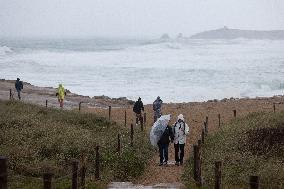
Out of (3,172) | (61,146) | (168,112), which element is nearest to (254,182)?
(3,172)

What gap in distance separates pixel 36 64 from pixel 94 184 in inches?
2550

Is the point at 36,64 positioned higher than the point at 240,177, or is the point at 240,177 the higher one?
the point at 36,64

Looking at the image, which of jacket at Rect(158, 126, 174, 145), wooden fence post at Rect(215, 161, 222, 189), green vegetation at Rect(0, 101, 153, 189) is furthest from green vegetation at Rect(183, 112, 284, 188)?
green vegetation at Rect(0, 101, 153, 189)

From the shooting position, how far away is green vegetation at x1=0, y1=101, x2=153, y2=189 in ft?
40.5

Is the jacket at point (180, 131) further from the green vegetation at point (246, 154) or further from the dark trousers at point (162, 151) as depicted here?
the green vegetation at point (246, 154)

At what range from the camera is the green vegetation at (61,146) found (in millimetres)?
12359

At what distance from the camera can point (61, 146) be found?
569 inches

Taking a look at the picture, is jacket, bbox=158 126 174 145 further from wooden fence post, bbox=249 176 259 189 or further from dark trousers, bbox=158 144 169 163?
wooden fence post, bbox=249 176 259 189

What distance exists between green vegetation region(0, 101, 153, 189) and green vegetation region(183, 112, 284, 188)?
1.93 m

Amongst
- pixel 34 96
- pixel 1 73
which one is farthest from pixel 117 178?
pixel 1 73

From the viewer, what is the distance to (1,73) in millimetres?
59875

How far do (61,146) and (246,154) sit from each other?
5569 mm

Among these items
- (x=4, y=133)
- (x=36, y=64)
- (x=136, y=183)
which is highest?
(x=36, y=64)

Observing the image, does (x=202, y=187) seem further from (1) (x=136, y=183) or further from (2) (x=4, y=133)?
(2) (x=4, y=133)
